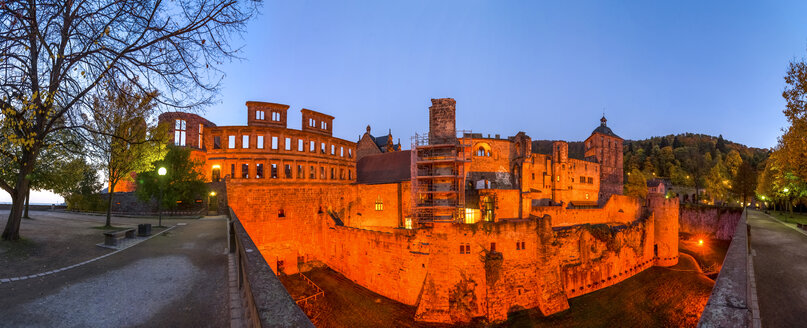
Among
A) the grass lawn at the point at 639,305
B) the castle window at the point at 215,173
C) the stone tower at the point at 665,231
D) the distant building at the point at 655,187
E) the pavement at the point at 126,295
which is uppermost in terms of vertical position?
the castle window at the point at 215,173

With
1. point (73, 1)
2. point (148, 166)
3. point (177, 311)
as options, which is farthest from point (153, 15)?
point (148, 166)

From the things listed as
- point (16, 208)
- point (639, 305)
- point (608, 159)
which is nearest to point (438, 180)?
point (639, 305)

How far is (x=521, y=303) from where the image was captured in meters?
19.7

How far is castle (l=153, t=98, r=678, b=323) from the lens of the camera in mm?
19047

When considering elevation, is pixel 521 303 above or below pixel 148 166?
below

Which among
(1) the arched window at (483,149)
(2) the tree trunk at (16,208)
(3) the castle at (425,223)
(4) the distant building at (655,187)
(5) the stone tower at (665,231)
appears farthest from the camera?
(4) the distant building at (655,187)

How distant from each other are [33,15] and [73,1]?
0.82 m

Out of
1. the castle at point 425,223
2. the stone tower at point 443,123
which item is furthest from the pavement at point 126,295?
the stone tower at point 443,123

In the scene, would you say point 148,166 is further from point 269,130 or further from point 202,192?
point 202,192

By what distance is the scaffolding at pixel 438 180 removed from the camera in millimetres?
23594

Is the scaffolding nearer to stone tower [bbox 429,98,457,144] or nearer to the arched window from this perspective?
stone tower [bbox 429,98,457,144]

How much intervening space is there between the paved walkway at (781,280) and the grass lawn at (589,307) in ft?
29.9

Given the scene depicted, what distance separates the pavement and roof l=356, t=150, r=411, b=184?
20.8m

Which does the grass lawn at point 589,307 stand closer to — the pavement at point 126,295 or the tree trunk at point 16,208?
the pavement at point 126,295
